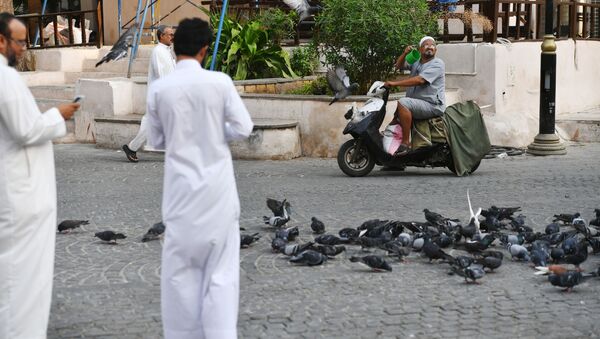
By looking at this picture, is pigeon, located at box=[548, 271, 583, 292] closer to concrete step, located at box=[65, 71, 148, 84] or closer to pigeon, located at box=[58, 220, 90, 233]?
pigeon, located at box=[58, 220, 90, 233]

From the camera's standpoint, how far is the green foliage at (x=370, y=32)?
14.2 metres

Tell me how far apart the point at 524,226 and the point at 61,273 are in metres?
3.83

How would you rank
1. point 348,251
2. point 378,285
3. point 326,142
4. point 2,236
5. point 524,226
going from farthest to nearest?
1. point 326,142
2. point 524,226
3. point 348,251
4. point 378,285
5. point 2,236

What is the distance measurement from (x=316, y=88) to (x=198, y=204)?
10.8 metres

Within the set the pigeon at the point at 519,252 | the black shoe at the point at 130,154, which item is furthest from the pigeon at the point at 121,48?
the pigeon at the point at 519,252

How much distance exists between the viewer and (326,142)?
563 inches

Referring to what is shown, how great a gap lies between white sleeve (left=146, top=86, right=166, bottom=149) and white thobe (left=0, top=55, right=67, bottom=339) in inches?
17.7

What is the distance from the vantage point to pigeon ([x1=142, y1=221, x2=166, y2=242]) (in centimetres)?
860

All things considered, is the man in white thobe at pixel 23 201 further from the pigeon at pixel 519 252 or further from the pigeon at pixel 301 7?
the pigeon at pixel 301 7

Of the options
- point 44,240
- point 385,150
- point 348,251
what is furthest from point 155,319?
point 385,150

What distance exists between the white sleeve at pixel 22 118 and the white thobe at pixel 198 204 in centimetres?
57

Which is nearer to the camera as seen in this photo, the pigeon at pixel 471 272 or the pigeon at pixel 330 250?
the pigeon at pixel 471 272

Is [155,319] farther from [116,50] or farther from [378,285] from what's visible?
[116,50]

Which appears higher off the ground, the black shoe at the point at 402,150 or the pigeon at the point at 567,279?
the black shoe at the point at 402,150
